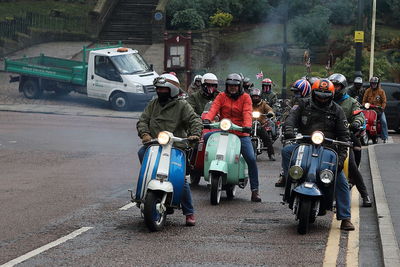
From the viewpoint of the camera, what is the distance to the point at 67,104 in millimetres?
34656

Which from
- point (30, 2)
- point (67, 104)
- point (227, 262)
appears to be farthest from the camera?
point (30, 2)

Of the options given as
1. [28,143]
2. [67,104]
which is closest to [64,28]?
[67,104]

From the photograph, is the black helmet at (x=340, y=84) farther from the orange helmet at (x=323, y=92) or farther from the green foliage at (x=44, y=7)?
the green foliage at (x=44, y=7)

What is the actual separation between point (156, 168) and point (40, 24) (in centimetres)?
3444

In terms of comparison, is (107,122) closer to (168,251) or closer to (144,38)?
(144,38)

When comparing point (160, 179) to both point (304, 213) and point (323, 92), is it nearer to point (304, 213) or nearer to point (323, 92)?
point (304, 213)

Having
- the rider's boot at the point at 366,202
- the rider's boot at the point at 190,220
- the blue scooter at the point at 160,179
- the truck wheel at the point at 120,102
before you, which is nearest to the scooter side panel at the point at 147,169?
the blue scooter at the point at 160,179

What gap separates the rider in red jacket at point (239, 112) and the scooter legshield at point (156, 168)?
260cm

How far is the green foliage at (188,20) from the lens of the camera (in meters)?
43.2

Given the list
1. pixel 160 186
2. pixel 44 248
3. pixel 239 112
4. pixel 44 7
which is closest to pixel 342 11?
pixel 44 7

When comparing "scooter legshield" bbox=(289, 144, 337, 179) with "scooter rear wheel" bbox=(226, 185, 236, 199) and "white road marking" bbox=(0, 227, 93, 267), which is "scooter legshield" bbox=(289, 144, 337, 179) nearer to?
"white road marking" bbox=(0, 227, 93, 267)

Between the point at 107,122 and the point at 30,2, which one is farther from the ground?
the point at 30,2

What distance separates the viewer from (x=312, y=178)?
36.2 ft

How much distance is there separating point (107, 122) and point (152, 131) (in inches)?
698
